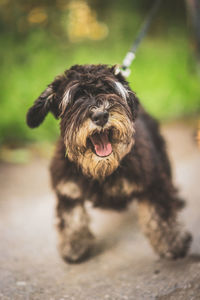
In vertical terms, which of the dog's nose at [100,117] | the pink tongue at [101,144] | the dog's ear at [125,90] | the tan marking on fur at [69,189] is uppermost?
the dog's ear at [125,90]

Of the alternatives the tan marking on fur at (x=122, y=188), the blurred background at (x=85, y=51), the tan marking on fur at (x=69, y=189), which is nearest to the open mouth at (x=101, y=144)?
the tan marking on fur at (x=122, y=188)

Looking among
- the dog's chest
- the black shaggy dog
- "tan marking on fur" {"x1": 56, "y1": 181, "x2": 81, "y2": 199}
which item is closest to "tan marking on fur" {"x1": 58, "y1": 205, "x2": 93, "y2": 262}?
the black shaggy dog

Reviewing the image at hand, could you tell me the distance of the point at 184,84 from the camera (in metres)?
10.7

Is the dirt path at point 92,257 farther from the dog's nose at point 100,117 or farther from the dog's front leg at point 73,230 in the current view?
the dog's nose at point 100,117

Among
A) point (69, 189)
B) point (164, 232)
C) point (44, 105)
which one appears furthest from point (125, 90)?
point (164, 232)

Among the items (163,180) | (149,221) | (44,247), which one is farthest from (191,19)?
(44,247)

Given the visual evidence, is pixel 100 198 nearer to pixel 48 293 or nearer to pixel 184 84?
pixel 48 293

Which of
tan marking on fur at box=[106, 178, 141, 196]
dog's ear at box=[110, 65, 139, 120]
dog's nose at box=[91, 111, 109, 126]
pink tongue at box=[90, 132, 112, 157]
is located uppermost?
dog's ear at box=[110, 65, 139, 120]

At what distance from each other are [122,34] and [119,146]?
29.1ft

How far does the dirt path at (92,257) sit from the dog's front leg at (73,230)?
0.46ft

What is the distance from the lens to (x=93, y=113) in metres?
2.94

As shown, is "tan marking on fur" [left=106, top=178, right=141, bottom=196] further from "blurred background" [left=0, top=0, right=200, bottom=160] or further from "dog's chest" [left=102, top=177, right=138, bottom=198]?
"blurred background" [left=0, top=0, right=200, bottom=160]

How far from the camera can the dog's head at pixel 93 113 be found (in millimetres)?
3004

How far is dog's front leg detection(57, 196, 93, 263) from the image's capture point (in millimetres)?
3965
